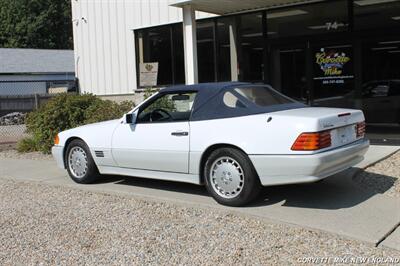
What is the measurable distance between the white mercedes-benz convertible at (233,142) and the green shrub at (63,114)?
13.7 feet

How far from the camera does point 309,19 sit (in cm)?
1253

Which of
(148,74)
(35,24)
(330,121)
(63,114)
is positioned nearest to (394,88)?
(330,121)

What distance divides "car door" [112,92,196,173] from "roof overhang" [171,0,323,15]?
4.59 metres

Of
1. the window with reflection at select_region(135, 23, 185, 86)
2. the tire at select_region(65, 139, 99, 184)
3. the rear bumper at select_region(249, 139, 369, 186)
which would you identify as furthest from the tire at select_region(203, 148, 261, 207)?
the window with reflection at select_region(135, 23, 185, 86)

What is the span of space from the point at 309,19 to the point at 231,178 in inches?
295

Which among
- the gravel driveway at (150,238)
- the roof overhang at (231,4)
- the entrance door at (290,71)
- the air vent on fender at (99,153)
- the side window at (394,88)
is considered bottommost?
the gravel driveway at (150,238)

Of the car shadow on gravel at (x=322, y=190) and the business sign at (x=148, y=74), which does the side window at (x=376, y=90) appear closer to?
the car shadow on gravel at (x=322, y=190)

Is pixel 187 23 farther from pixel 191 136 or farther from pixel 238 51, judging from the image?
pixel 191 136

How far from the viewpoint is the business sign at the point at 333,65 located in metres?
12.1

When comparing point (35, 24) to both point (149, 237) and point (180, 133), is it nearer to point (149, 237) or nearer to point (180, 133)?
point (180, 133)

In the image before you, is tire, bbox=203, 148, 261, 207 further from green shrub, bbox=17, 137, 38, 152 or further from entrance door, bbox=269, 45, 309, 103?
green shrub, bbox=17, 137, 38, 152

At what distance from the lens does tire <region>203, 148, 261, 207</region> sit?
607 centimetres

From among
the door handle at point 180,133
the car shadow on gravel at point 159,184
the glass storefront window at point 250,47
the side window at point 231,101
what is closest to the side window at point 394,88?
the glass storefront window at point 250,47

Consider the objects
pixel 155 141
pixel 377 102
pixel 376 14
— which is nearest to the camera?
pixel 155 141
